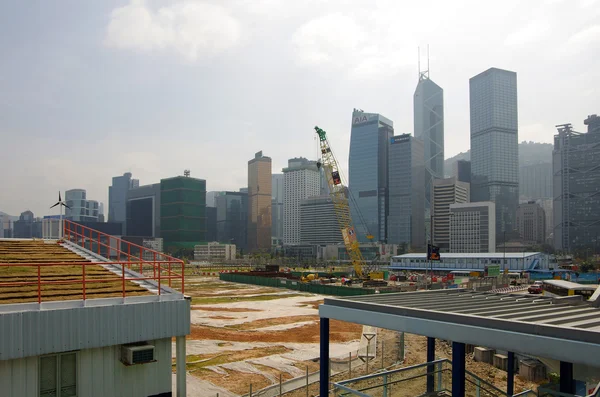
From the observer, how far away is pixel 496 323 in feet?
33.2

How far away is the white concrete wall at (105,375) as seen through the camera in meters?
12.1

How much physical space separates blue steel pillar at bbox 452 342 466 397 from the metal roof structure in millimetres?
259

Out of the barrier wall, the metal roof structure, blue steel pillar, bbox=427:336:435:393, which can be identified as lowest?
the barrier wall

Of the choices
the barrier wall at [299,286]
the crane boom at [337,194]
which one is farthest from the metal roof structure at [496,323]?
the crane boom at [337,194]

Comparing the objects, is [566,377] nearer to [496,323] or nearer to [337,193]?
[496,323]

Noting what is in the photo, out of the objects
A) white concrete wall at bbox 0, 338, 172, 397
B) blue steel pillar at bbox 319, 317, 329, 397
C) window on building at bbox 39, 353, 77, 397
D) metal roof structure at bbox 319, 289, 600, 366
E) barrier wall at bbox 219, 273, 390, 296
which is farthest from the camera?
barrier wall at bbox 219, 273, 390, 296

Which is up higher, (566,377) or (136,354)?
(136,354)

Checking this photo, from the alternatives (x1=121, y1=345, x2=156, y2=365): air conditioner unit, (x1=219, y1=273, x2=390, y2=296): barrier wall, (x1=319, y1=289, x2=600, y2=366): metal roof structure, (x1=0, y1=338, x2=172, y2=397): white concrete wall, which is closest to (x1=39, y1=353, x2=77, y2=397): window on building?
(x1=0, y1=338, x2=172, y2=397): white concrete wall

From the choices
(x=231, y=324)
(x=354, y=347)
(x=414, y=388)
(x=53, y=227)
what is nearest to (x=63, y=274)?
(x=53, y=227)

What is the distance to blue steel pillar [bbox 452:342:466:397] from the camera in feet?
33.8

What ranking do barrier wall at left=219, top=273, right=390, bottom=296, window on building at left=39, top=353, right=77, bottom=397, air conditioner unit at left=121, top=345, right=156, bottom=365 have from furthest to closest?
barrier wall at left=219, top=273, right=390, bottom=296 → air conditioner unit at left=121, top=345, right=156, bottom=365 → window on building at left=39, top=353, right=77, bottom=397

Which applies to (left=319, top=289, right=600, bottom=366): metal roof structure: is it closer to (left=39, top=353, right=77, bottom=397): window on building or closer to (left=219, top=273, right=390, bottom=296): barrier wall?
(left=39, top=353, right=77, bottom=397): window on building

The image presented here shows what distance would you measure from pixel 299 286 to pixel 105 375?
224 ft

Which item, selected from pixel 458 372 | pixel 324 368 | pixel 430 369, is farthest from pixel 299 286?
pixel 458 372
